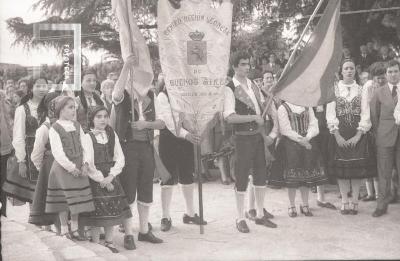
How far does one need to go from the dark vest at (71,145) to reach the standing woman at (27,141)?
2.77 ft

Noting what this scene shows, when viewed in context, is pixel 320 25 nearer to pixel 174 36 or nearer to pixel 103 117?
pixel 174 36

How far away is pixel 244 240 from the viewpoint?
5.15 metres

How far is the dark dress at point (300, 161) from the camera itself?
20.1 ft

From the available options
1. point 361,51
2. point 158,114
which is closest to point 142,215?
point 158,114

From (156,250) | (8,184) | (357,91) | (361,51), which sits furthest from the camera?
(361,51)

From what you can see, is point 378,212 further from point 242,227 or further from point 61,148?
point 61,148

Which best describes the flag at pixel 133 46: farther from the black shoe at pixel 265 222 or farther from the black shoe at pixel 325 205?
the black shoe at pixel 325 205

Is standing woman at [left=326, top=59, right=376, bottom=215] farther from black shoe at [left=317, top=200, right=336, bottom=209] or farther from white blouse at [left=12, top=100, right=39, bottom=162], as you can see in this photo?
white blouse at [left=12, top=100, right=39, bottom=162]

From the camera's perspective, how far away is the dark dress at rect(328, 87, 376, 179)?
Answer: 243 inches

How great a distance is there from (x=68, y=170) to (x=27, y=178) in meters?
1.13

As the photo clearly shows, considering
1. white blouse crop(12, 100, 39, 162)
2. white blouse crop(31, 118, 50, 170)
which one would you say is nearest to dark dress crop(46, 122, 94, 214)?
white blouse crop(31, 118, 50, 170)

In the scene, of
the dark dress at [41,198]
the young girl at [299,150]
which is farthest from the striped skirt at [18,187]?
the young girl at [299,150]

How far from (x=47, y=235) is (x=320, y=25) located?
11.4 feet

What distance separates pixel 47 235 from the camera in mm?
3957
